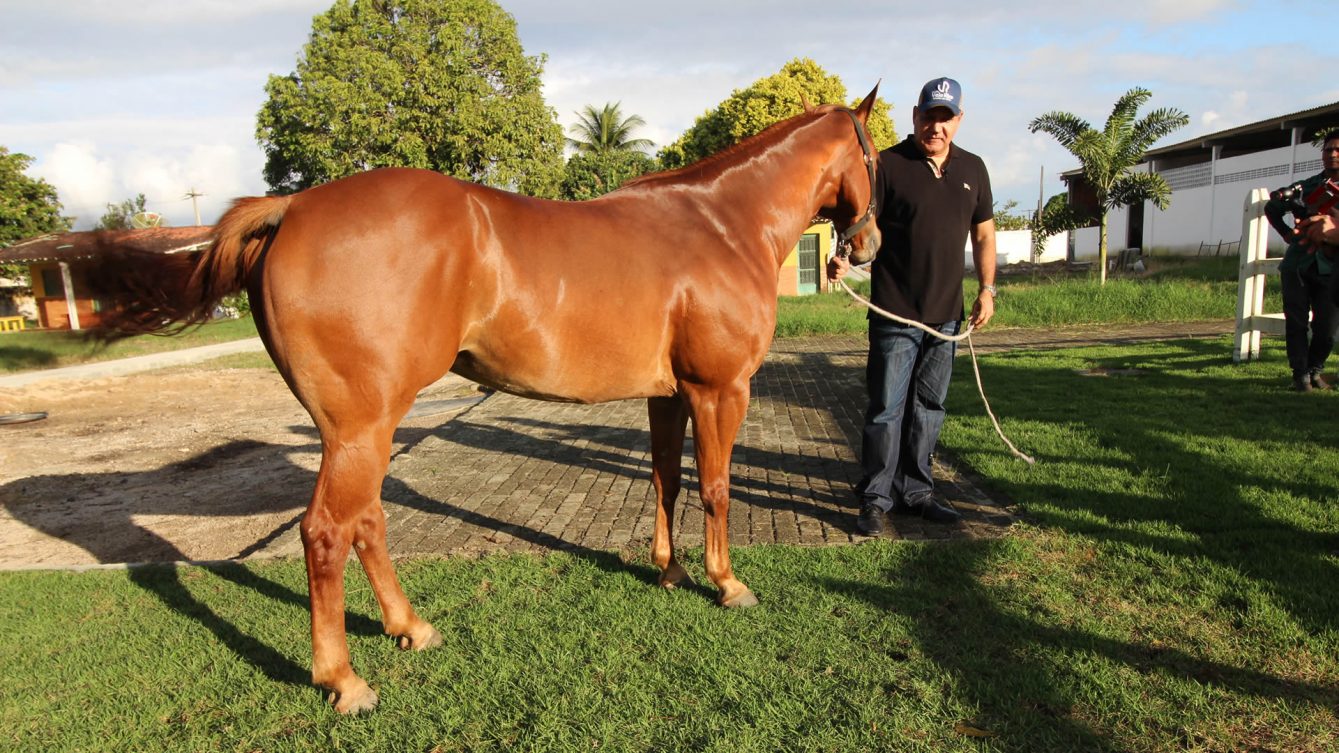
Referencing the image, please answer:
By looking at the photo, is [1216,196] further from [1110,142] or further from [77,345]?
[77,345]

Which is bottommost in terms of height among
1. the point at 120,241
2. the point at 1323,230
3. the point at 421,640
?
the point at 421,640

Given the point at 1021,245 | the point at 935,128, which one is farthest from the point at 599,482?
the point at 1021,245

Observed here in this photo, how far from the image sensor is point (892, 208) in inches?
171

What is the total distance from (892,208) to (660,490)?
2.13m

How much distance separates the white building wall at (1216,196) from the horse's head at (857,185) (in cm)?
3116

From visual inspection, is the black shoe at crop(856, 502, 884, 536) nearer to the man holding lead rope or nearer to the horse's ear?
the man holding lead rope

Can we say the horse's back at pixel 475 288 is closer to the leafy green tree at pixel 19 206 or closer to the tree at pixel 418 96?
the tree at pixel 418 96

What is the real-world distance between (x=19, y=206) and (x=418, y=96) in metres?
14.5

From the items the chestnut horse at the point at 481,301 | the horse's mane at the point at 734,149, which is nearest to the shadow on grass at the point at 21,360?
the chestnut horse at the point at 481,301

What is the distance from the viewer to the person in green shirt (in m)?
7.00

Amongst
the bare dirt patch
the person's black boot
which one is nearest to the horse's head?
the bare dirt patch

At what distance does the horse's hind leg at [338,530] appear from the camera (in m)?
2.73

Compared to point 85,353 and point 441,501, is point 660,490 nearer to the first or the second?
point 441,501

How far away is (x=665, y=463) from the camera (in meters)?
3.95
